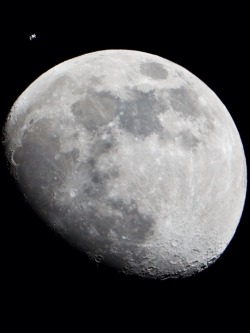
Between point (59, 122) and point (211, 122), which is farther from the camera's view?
point (211, 122)

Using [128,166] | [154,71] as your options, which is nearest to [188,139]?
[128,166]

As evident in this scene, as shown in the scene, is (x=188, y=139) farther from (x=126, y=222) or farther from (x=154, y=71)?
(x=126, y=222)

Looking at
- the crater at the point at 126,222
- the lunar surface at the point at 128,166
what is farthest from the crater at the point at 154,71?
the crater at the point at 126,222

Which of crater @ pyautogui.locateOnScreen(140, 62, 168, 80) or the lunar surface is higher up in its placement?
crater @ pyautogui.locateOnScreen(140, 62, 168, 80)

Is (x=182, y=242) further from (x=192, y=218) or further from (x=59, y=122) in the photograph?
(x=59, y=122)

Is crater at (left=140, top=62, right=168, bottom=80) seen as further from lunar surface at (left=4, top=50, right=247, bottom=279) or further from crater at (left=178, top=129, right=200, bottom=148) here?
crater at (left=178, top=129, right=200, bottom=148)

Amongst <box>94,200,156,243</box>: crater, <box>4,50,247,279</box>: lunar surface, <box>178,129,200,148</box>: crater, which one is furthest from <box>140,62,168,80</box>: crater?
<box>94,200,156,243</box>: crater

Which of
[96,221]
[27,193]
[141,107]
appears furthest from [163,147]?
[27,193]

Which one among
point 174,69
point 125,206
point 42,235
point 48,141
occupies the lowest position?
point 42,235

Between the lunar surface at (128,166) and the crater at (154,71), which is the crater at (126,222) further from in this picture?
the crater at (154,71)
